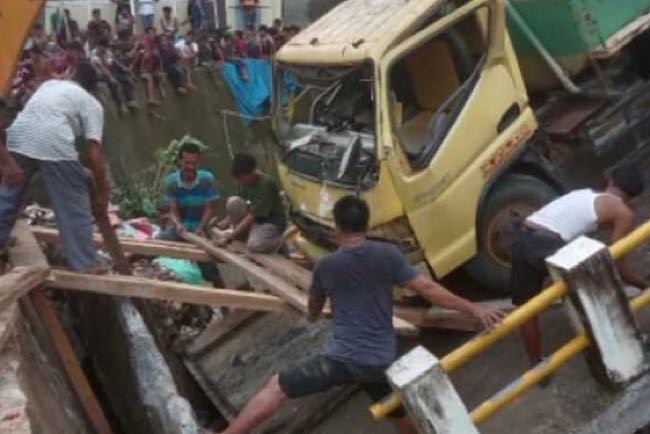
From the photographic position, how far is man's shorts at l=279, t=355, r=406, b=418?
5.02 m

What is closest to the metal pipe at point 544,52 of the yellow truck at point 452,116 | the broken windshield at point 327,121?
the yellow truck at point 452,116

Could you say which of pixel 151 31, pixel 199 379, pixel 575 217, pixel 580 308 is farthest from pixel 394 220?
pixel 151 31

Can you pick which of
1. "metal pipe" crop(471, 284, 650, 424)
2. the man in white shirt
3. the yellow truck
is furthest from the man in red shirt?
"metal pipe" crop(471, 284, 650, 424)

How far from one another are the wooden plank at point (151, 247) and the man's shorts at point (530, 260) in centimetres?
249

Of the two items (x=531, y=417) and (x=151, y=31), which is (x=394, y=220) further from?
(x=151, y=31)

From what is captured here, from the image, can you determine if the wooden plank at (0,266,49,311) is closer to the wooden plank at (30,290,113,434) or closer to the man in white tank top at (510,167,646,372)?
the wooden plank at (30,290,113,434)

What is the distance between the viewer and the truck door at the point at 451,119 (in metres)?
6.37

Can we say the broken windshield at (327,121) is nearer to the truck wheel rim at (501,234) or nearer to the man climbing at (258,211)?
the man climbing at (258,211)

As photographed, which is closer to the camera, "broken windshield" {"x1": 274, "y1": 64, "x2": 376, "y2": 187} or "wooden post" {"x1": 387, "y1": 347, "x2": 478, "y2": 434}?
"wooden post" {"x1": 387, "y1": 347, "x2": 478, "y2": 434}

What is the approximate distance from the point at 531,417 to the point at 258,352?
2.46 m

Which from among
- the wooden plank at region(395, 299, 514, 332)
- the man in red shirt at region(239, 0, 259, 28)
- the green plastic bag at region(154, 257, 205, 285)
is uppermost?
the wooden plank at region(395, 299, 514, 332)

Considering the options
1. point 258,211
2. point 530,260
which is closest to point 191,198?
point 258,211

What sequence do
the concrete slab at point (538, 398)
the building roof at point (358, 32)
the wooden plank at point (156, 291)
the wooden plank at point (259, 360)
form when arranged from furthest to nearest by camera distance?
the wooden plank at point (259, 360), the building roof at point (358, 32), the wooden plank at point (156, 291), the concrete slab at point (538, 398)

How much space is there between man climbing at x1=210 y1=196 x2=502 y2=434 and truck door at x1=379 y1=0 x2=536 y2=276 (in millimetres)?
1342
